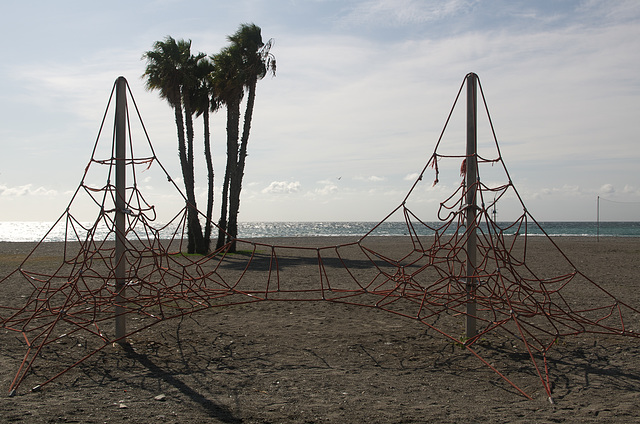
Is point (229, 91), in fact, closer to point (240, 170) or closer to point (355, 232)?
point (240, 170)

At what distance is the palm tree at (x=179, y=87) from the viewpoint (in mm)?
19562

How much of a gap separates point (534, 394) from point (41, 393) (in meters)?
3.75

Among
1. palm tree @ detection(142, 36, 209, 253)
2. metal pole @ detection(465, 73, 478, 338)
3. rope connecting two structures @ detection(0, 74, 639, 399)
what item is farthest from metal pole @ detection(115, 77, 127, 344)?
palm tree @ detection(142, 36, 209, 253)

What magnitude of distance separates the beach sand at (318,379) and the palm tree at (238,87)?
13.7 metres

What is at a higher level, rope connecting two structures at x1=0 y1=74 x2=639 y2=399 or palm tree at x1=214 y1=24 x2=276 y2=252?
palm tree at x1=214 y1=24 x2=276 y2=252

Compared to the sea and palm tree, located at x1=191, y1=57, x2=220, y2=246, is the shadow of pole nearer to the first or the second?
palm tree, located at x1=191, y1=57, x2=220, y2=246

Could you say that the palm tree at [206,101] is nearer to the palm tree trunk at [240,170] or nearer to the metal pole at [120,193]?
the palm tree trunk at [240,170]

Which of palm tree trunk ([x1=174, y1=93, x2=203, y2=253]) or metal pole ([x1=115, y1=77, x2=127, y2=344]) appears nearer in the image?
metal pole ([x1=115, y1=77, x2=127, y2=344])

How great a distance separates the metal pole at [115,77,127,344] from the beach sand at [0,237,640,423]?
0.49m

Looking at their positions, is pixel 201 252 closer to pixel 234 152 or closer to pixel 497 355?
pixel 234 152

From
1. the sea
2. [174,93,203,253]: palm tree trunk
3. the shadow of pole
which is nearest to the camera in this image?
the shadow of pole

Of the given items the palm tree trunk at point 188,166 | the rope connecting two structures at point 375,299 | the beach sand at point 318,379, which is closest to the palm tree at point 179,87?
the palm tree trunk at point 188,166

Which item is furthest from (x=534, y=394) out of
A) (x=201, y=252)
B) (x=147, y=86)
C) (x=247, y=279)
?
(x=147, y=86)

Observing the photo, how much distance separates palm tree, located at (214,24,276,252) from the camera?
19969mm
